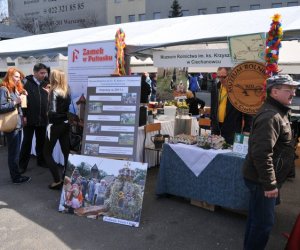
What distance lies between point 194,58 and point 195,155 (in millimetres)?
1589

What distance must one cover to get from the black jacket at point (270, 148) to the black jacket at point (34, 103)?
3.78 metres

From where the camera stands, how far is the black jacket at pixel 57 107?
4.48 m

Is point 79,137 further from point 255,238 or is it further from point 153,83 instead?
point 153,83

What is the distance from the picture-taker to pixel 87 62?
17.5ft

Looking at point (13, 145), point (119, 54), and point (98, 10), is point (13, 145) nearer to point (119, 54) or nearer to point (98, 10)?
point (119, 54)

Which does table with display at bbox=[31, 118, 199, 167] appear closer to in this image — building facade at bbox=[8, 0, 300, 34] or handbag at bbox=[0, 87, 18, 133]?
handbag at bbox=[0, 87, 18, 133]

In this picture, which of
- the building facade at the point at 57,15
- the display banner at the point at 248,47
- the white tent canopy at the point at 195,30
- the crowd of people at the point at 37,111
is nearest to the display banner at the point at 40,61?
the white tent canopy at the point at 195,30

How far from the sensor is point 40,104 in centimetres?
545

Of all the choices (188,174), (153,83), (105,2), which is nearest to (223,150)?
(188,174)

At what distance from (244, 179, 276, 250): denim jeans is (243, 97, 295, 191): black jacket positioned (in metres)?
0.11

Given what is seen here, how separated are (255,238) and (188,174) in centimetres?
148

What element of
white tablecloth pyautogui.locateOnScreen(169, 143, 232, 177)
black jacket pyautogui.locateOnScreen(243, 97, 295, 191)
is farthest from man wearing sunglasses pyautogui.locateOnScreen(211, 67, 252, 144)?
black jacket pyautogui.locateOnScreen(243, 97, 295, 191)

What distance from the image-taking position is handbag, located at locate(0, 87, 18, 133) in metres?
4.63

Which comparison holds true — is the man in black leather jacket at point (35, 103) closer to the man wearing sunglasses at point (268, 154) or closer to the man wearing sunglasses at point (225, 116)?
the man wearing sunglasses at point (225, 116)
